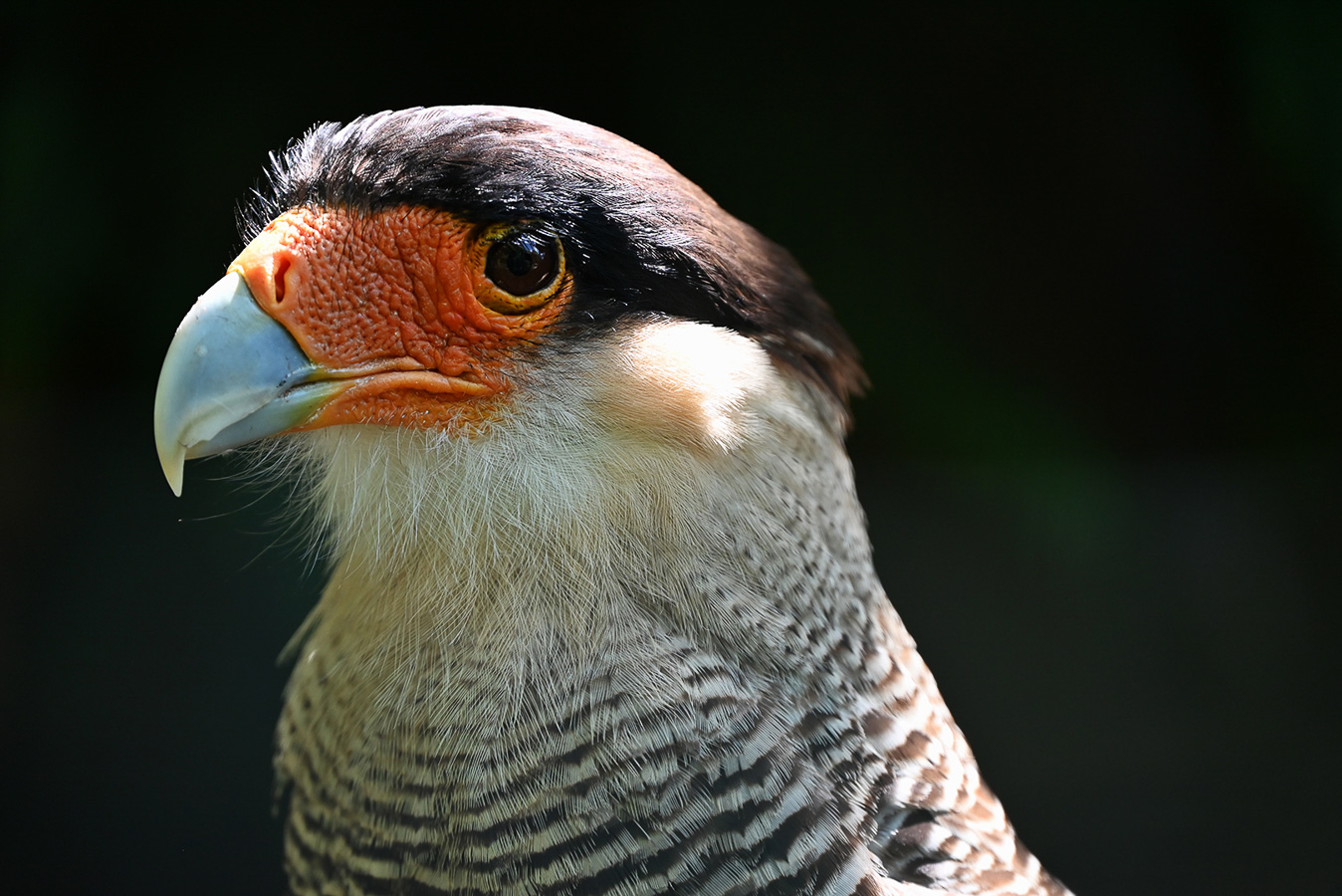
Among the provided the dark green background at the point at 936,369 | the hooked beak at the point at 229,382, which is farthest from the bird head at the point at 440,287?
the dark green background at the point at 936,369

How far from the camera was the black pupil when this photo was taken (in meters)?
1.38

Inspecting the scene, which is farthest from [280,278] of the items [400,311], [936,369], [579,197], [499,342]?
[936,369]

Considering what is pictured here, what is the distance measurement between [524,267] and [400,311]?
0.57 feet

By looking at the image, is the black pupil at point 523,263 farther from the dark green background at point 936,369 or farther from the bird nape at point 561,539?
the dark green background at point 936,369

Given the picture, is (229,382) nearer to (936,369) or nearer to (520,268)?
(520,268)

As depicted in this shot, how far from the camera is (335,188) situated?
1462 mm

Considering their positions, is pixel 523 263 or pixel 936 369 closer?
pixel 523 263

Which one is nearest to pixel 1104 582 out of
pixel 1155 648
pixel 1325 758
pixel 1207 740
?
pixel 1155 648

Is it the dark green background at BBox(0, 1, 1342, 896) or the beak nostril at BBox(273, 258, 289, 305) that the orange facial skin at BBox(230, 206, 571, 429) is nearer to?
the beak nostril at BBox(273, 258, 289, 305)

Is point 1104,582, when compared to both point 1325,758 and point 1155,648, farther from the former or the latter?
point 1325,758

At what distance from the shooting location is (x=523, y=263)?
1.39 meters

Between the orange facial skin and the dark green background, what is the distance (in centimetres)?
172

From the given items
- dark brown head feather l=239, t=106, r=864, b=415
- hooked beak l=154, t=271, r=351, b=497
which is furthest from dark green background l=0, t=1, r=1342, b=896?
hooked beak l=154, t=271, r=351, b=497

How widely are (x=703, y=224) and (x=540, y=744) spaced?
0.74m
